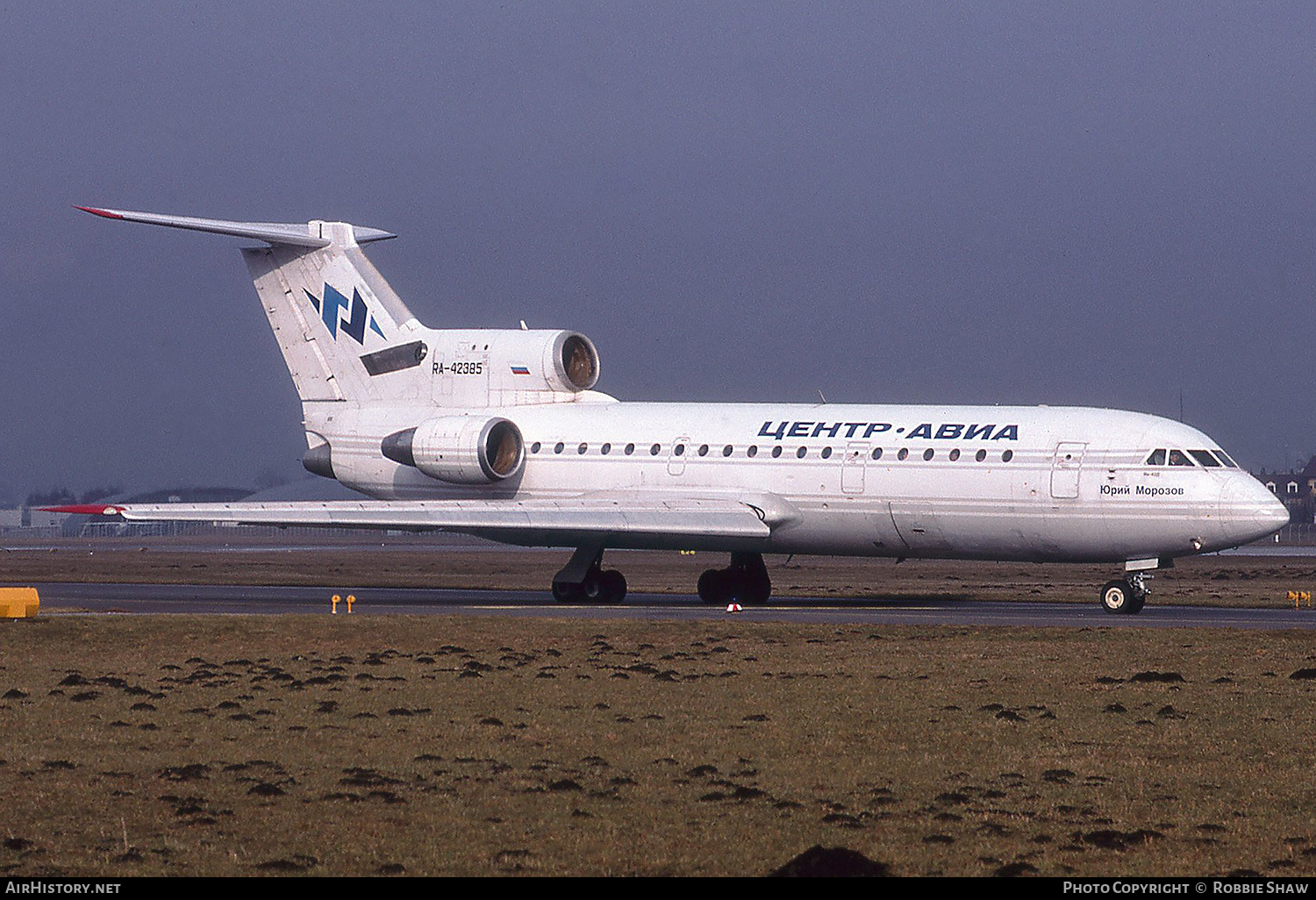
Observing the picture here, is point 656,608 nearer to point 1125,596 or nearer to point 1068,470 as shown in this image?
point 1068,470

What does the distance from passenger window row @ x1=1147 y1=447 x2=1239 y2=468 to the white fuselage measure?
0.11 meters

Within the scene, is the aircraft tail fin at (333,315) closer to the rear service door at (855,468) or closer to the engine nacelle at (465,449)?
the engine nacelle at (465,449)

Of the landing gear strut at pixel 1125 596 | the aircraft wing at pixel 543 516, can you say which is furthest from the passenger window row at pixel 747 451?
the landing gear strut at pixel 1125 596

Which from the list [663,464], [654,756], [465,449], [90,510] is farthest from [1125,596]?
[90,510]

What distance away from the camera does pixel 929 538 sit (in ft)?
108

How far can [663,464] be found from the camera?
36188mm

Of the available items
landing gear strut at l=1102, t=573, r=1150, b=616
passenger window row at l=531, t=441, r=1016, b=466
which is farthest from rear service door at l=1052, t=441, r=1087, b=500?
landing gear strut at l=1102, t=573, r=1150, b=616

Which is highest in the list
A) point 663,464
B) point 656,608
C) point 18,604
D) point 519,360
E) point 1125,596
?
point 519,360

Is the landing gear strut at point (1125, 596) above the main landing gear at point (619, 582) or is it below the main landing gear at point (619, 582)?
above

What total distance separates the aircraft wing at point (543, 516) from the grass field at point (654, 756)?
32.9 ft

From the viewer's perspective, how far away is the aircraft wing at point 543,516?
3359 cm

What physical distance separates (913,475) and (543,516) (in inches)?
311

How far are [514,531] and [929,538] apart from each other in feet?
29.8
